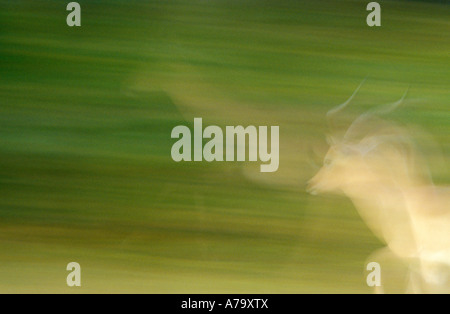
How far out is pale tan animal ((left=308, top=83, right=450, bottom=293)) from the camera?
103 inches

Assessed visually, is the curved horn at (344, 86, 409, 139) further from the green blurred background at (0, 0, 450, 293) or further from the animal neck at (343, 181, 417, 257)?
the animal neck at (343, 181, 417, 257)

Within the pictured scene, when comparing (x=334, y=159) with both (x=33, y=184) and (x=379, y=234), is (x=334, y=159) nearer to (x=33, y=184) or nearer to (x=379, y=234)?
(x=379, y=234)

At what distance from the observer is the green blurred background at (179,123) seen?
102 inches

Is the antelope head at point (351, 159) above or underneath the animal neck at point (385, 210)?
above

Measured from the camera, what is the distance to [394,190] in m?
2.63

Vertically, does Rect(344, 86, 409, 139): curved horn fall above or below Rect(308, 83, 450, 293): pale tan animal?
above

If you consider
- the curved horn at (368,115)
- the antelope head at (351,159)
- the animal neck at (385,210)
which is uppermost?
the curved horn at (368,115)

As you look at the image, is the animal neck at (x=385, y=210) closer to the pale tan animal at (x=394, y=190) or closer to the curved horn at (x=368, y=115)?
the pale tan animal at (x=394, y=190)

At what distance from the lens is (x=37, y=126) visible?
8.54ft

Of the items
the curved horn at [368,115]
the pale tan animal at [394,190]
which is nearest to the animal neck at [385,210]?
the pale tan animal at [394,190]

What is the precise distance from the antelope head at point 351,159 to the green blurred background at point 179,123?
3 centimetres

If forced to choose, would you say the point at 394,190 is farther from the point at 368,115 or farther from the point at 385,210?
the point at 368,115

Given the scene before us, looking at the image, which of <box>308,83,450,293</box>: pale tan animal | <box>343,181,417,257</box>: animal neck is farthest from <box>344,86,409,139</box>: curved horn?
<box>343,181,417,257</box>: animal neck

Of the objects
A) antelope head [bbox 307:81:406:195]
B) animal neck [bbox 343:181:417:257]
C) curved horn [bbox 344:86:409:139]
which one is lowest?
animal neck [bbox 343:181:417:257]
